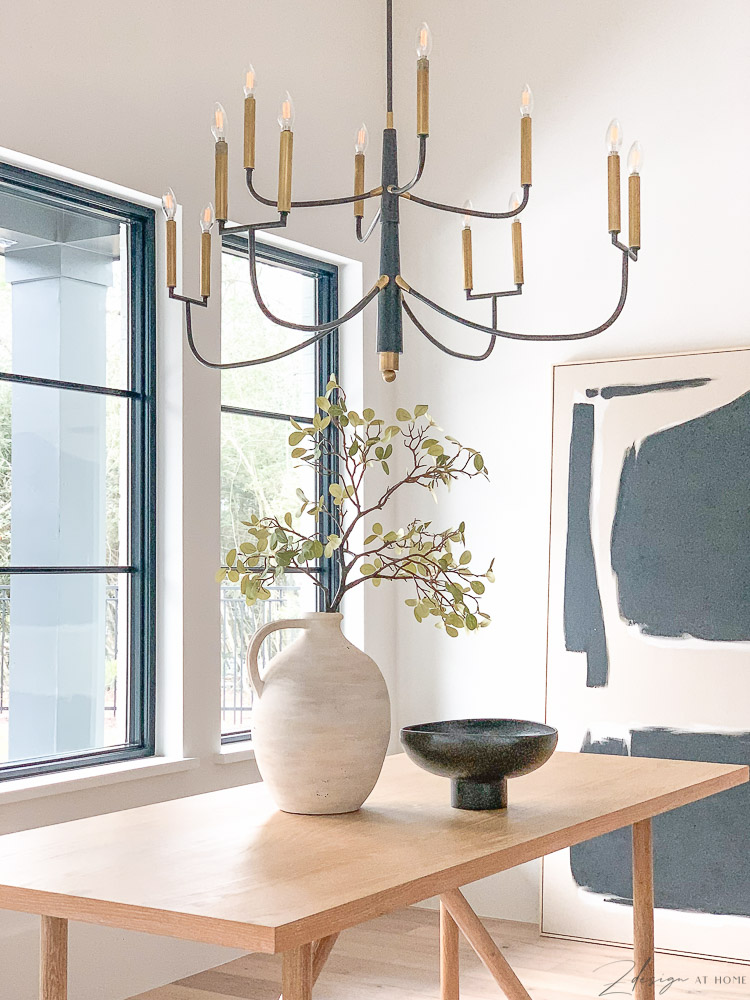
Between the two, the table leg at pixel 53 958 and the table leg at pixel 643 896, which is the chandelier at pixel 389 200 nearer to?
the table leg at pixel 53 958

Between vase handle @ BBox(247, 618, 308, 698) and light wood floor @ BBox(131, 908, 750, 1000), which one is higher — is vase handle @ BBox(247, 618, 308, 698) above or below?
above

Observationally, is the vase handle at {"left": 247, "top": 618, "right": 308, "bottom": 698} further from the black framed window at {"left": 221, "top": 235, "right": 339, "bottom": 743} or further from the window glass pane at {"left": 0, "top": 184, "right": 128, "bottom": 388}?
the black framed window at {"left": 221, "top": 235, "right": 339, "bottom": 743}

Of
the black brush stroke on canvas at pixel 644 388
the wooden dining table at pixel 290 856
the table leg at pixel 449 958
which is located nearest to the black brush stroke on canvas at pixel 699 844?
the black brush stroke on canvas at pixel 644 388

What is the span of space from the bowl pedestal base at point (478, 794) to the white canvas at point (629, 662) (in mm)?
2147

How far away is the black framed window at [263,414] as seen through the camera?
4.37 meters

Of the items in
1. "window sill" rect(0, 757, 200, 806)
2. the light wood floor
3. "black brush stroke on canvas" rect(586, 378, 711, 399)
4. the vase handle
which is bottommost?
the light wood floor

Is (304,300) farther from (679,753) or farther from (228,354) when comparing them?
(679,753)

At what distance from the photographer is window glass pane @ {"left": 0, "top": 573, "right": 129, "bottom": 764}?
11.8 ft

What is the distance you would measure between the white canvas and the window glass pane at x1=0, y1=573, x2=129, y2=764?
163 centimetres

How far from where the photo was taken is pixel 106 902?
5.28 feet

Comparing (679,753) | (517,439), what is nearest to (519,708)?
(679,753)

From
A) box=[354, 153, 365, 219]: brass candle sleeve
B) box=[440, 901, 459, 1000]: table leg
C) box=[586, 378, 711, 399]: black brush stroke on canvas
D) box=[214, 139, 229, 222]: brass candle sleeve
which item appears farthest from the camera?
box=[586, 378, 711, 399]: black brush stroke on canvas

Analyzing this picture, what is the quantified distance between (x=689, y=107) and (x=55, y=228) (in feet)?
7.63

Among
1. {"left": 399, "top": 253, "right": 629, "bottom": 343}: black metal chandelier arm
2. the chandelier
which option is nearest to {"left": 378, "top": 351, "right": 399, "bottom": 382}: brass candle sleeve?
the chandelier
